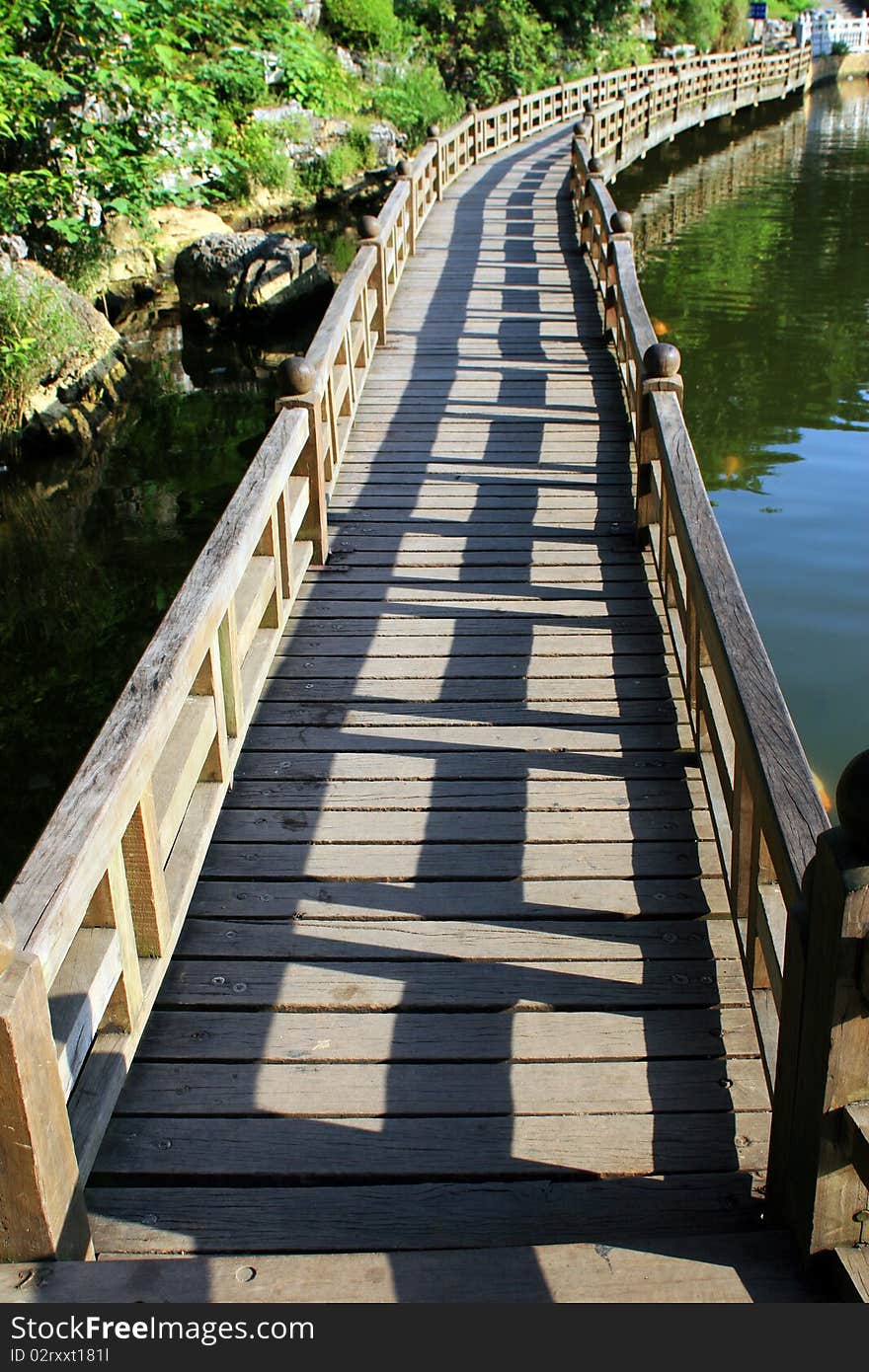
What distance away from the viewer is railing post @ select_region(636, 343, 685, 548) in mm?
5434

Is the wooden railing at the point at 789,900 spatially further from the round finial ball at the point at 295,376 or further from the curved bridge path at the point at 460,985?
the round finial ball at the point at 295,376

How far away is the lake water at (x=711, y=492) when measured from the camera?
7.53 meters

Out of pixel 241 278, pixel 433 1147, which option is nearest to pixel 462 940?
pixel 433 1147

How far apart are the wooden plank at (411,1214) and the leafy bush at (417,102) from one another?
26222 mm

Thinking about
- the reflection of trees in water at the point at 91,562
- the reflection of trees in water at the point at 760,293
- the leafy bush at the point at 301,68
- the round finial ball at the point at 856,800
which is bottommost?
the reflection of trees in water at the point at 91,562

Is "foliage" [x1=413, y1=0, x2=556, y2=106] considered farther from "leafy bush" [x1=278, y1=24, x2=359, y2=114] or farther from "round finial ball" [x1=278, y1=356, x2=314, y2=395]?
"round finial ball" [x1=278, y1=356, x2=314, y2=395]

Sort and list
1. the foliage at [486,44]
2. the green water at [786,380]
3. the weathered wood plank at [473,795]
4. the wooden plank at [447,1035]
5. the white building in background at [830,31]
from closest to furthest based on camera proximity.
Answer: the wooden plank at [447,1035]
the weathered wood plank at [473,795]
the green water at [786,380]
the foliage at [486,44]
the white building in background at [830,31]

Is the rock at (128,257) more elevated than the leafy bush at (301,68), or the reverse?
the leafy bush at (301,68)

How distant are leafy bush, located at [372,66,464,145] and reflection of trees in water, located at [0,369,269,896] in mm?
14203

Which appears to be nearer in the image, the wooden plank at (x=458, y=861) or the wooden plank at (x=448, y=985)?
the wooden plank at (x=448, y=985)

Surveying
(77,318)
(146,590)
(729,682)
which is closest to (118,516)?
(146,590)

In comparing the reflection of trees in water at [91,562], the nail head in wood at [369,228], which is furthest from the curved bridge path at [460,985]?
the nail head in wood at [369,228]

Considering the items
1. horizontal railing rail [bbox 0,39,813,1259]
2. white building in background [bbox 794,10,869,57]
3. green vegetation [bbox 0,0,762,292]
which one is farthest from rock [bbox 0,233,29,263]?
white building in background [bbox 794,10,869,57]

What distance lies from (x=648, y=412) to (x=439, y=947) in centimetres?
310
